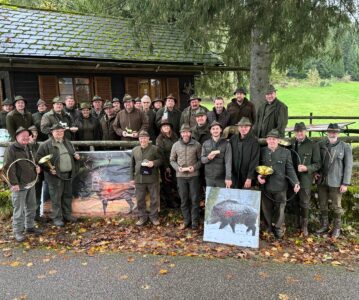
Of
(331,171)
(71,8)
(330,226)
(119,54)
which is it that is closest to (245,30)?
(331,171)

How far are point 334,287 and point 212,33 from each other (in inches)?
297

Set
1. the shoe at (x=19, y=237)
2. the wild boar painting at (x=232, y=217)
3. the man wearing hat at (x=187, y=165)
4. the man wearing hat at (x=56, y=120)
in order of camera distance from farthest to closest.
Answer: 1. the man wearing hat at (x=56, y=120)
2. the man wearing hat at (x=187, y=165)
3. the shoe at (x=19, y=237)
4. the wild boar painting at (x=232, y=217)

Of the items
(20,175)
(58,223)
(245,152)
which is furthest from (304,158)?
(20,175)

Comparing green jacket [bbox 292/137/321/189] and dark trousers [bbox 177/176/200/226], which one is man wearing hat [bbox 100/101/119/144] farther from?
green jacket [bbox 292/137/321/189]

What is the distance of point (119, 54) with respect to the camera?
1260cm

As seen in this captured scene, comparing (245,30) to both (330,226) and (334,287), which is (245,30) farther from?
(334,287)

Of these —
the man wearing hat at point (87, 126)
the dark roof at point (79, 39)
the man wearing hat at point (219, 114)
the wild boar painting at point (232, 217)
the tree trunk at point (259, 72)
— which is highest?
the dark roof at point (79, 39)

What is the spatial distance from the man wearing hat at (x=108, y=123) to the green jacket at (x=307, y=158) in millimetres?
3992

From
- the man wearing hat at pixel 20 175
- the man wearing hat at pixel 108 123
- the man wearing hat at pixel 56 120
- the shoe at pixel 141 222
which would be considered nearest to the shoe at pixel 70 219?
the man wearing hat at pixel 20 175

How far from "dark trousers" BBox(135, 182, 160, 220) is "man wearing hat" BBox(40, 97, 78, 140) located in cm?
213

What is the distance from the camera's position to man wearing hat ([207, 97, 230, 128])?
6891mm

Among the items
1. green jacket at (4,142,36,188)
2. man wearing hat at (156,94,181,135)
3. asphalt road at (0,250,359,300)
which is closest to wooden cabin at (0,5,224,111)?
man wearing hat at (156,94,181,135)

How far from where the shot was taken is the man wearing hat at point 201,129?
22.1 feet

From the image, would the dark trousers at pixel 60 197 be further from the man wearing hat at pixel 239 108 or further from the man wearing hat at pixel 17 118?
the man wearing hat at pixel 239 108
